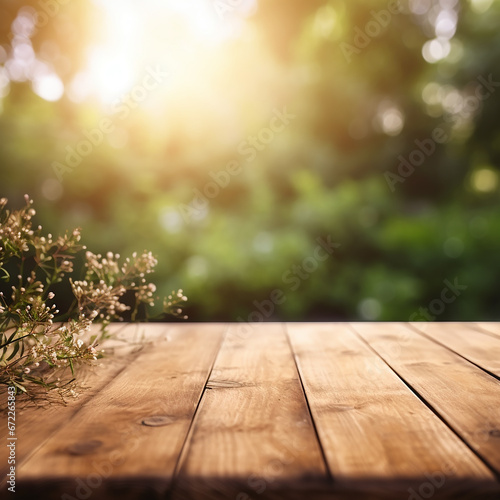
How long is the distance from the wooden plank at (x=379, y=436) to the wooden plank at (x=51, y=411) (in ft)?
1.42

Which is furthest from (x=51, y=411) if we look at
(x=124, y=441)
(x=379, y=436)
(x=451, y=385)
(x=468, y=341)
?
(x=468, y=341)

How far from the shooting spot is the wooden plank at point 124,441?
0.65 m

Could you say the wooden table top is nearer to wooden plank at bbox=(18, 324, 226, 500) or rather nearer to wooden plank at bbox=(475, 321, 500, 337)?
wooden plank at bbox=(18, 324, 226, 500)

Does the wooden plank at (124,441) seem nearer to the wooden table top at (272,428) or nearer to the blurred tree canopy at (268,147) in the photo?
the wooden table top at (272,428)

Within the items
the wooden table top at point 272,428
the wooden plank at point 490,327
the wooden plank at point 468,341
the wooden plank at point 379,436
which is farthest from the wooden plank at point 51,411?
the wooden plank at point 490,327

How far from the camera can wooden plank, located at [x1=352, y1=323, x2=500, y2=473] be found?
81 centimetres

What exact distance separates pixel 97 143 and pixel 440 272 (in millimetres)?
3797

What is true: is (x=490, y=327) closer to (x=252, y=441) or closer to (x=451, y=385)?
(x=451, y=385)

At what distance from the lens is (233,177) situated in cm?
612

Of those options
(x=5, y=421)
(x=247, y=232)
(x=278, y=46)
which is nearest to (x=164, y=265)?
(x=247, y=232)

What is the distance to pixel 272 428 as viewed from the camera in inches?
32.7

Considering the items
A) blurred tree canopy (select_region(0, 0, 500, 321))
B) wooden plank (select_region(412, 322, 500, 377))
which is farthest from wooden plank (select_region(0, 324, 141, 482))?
blurred tree canopy (select_region(0, 0, 500, 321))

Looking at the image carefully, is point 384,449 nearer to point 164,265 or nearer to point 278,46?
point 164,265

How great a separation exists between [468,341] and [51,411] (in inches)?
47.9
